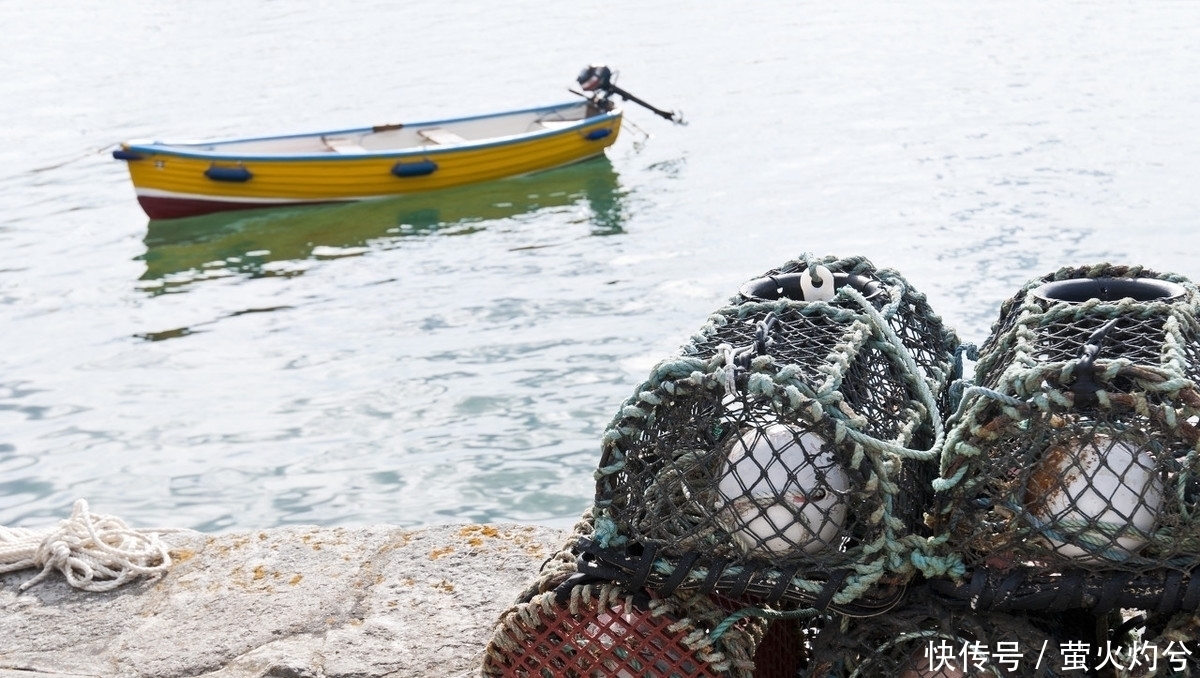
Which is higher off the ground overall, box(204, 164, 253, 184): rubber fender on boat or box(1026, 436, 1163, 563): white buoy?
box(1026, 436, 1163, 563): white buoy

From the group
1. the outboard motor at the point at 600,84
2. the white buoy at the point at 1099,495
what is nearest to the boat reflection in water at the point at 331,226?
the outboard motor at the point at 600,84

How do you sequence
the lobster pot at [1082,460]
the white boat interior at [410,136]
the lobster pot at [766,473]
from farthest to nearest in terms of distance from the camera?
the white boat interior at [410,136]
the lobster pot at [766,473]
the lobster pot at [1082,460]

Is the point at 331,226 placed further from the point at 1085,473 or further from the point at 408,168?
the point at 1085,473

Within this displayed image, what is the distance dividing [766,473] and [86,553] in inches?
85.7

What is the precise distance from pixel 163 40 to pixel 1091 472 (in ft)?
94.3

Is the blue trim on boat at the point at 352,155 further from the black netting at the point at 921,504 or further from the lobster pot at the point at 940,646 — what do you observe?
the lobster pot at the point at 940,646

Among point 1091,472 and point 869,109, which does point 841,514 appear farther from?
point 869,109

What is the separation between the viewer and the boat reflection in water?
1351 cm

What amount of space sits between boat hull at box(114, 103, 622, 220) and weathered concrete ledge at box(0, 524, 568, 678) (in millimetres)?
11224

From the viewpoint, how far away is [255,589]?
3.29 metres

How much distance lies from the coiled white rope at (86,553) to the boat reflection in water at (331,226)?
31.2 ft

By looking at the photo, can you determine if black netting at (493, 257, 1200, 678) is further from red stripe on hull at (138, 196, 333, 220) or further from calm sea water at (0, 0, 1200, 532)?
red stripe on hull at (138, 196, 333, 220)

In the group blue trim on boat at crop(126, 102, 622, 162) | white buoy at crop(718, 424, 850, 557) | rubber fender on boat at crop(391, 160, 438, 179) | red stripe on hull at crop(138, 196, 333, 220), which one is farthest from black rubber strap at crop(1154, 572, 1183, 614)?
red stripe on hull at crop(138, 196, 333, 220)

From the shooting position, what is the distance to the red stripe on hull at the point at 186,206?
1465cm
